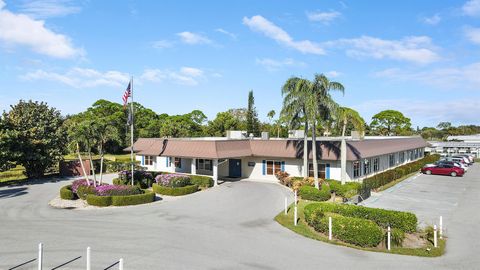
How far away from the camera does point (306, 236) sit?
16.9 metres

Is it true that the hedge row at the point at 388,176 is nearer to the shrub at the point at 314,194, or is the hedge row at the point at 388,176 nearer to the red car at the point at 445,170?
the red car at the point at 445,170

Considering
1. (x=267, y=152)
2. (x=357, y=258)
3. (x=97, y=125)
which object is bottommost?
(x=357, y=258)

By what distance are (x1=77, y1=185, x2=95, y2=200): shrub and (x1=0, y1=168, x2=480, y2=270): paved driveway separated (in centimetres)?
260

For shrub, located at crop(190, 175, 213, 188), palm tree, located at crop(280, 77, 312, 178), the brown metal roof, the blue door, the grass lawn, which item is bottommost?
the grass lawn

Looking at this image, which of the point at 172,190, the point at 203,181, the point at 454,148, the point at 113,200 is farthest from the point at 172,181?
the point at 454,148

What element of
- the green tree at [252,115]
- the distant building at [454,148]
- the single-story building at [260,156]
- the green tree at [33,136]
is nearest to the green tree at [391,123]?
the distant building at [454,148]

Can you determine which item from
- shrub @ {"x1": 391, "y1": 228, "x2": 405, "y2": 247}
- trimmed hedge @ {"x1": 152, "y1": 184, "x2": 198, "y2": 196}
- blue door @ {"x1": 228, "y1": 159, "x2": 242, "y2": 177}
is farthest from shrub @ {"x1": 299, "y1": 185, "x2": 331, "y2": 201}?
blue door @ {"x1": 228, "y1": 159, "x2": 242, "y2": 177}

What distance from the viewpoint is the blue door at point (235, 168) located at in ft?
123

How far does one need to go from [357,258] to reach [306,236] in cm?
324

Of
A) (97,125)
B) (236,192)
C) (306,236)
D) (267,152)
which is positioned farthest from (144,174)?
(306,236)

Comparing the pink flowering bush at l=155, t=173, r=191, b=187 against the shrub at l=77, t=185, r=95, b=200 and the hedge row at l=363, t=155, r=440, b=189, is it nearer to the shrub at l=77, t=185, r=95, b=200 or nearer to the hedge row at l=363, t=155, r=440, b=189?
the shrub at l=77, t=185, r=95, b=200

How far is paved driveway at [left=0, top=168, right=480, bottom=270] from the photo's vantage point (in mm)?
13250

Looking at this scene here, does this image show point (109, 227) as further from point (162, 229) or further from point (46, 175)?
point (46, 175)

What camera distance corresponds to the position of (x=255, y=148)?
117 ft
